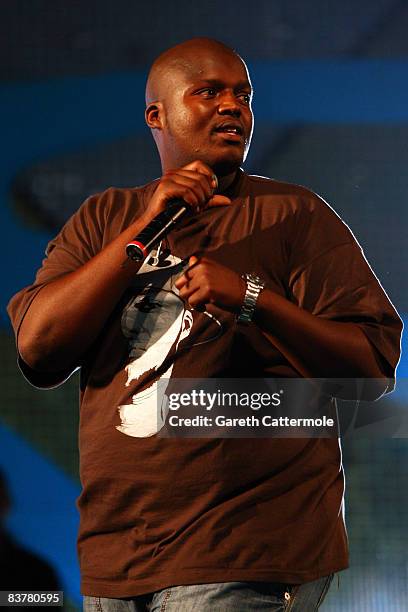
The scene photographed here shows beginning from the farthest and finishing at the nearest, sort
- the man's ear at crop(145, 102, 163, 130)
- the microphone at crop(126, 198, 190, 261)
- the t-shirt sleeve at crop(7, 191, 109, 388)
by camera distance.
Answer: the man's ear at crop(145, 102, 163, 130)
the t-shirt sleeve at crop(7, 191, 109, 388)
the microphone at crop(126, 198, 190, 261)

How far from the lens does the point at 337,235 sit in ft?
5.25

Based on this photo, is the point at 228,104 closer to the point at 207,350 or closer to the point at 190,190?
the point at 190,190

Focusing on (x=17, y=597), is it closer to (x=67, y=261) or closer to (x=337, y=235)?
(x=67, y=261)

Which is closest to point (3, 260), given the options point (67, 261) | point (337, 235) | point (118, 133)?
point (118, 133)

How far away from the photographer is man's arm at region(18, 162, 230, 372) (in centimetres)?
146

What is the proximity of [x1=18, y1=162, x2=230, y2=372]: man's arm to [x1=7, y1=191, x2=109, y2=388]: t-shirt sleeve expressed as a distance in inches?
1.8

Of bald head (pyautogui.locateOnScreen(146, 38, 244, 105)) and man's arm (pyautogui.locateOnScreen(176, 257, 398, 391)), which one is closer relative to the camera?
man's arm (pyautogui.locateOnScreen(176, 257, 398, 391))

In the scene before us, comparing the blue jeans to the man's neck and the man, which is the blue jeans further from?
the man's neck

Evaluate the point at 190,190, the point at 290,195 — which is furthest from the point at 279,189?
the point at 190,190

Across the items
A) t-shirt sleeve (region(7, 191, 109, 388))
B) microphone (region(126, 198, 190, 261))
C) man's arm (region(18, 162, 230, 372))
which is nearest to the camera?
microphone (region(126, 198, 190, 261))

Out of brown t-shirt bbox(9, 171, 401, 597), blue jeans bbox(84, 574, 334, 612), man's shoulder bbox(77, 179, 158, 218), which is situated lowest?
blue jeans bbox(84, 574, 334, 612)

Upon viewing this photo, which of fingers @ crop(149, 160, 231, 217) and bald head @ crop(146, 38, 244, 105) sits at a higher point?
bald head @ crop(146, 38, 244, 105)

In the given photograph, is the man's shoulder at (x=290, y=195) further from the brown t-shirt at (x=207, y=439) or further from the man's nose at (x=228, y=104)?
the man's nose at (x=228, y=104)

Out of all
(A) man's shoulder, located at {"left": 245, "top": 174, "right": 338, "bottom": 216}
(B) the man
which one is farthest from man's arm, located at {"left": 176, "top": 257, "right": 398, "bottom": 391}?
(A) man's shoulder, located at {"left": 245, "top": 174, "right": 338, "bottom": 216}
